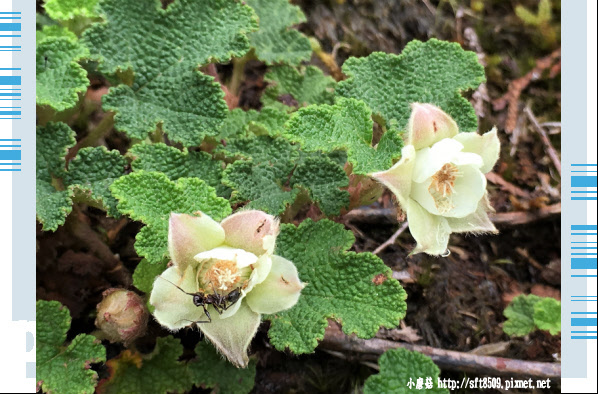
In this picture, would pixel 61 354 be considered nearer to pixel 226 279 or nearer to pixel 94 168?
pixel 94 168

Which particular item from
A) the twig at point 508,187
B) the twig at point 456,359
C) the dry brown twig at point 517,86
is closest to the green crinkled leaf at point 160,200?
the twig at point 456,359

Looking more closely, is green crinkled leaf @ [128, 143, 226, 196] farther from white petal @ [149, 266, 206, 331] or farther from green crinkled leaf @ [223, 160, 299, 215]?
white petal @ [149, 266, 206, 331]

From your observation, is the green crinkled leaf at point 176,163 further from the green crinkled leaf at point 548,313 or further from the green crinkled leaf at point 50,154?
the green crinkled leaf at point 548,313

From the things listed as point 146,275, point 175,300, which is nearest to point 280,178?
point 146,275

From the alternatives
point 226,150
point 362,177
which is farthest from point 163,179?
point 362,177

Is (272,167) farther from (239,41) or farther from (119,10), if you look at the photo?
(119,10)

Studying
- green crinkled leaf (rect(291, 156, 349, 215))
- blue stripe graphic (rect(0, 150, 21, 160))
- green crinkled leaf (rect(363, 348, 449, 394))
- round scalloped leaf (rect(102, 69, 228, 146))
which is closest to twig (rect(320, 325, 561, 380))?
green crinkled leaf (rect(363, 348, 449, 394))
